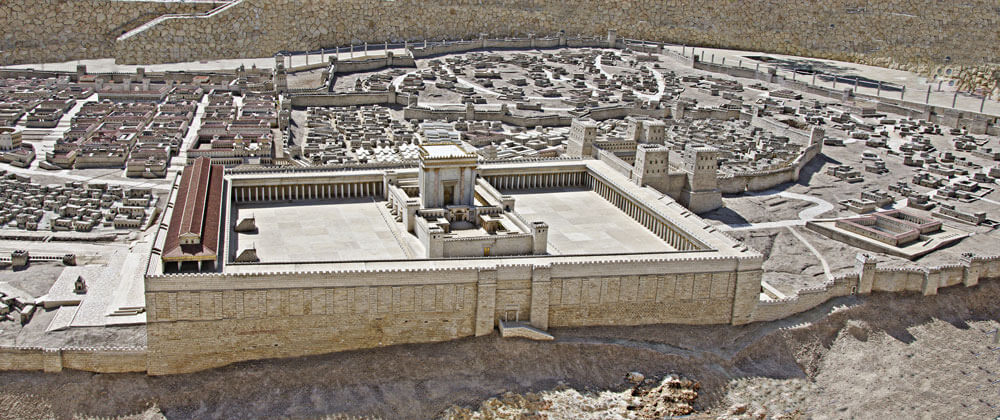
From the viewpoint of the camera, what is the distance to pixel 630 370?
63.1 m

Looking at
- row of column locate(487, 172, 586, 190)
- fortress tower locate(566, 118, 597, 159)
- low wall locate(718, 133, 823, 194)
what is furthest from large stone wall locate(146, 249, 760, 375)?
low wall locate(718, 133, 823, 194)

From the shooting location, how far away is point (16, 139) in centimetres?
10719

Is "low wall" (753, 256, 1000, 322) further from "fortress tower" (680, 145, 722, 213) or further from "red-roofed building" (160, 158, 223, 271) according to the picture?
"red-roofed building" (160, 158, 223, 271)

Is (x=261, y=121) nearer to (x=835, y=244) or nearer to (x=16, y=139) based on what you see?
(x=16, y=139)

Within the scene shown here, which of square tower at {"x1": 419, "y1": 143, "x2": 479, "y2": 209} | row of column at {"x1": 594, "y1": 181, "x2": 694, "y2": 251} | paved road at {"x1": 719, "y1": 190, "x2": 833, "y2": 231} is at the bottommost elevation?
paved road at {"x1": 719, "y1": 190, "x2": 833, "y2": 231}

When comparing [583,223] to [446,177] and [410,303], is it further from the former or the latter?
[410,303]

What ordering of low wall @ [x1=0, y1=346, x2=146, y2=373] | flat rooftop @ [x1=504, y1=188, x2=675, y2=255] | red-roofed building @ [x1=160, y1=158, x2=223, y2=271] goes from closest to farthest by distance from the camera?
low wall @ [x1=0, y1=346, x2=146, y2=373]
red-roofed building @ [x1=160, y1=158, x2=223, y2=271]
flat rooftop @ [x1=504, y1=188, x2=675, y2=255]

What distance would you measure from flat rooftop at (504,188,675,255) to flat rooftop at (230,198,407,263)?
1230 cm

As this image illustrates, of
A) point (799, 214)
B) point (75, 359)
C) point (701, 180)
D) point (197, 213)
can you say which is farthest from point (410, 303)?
point (799, 214)

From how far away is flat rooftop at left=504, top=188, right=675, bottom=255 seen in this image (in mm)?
70750

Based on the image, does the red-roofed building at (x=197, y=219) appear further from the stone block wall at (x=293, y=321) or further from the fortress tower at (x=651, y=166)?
the fortress tower at (x=651, y=166)

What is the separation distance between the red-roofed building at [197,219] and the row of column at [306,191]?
9.32ft

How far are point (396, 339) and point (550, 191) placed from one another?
89.6ft

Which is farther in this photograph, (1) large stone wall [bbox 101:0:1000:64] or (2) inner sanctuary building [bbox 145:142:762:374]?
(1) large stone wall [bbox 101:0:1000:64]
